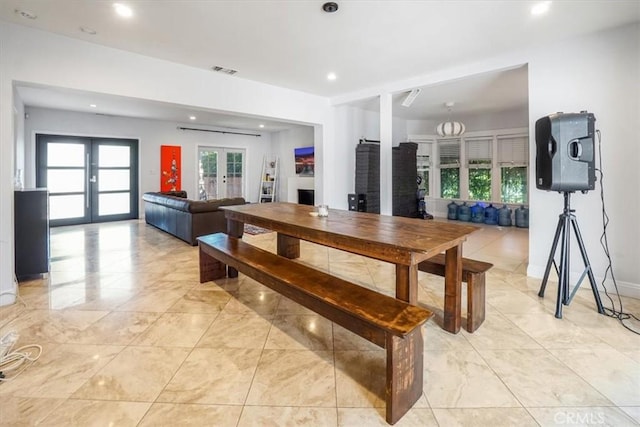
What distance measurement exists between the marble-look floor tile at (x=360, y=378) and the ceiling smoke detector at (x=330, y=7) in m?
2.69

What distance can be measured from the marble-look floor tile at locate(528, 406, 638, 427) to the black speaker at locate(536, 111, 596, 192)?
163cm

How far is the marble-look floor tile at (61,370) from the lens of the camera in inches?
63.7

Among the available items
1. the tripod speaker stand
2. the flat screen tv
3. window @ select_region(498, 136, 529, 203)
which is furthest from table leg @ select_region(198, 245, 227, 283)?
window @ select_region(498, 136, 529, 203)

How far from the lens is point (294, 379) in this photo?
1703 mm

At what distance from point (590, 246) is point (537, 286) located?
653mm

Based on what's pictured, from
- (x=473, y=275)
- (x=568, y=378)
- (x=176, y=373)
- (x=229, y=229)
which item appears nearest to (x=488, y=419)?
(x=568, y=378)

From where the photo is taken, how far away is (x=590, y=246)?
3.06 m

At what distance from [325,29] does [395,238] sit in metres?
2.32

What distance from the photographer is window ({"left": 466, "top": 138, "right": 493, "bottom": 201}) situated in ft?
23.5

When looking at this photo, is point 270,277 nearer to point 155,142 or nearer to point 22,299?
point 22,299

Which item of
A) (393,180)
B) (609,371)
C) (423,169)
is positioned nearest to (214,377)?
(609,371)

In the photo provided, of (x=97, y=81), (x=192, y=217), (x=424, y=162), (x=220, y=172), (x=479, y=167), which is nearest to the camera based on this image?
(x=97, y=81)

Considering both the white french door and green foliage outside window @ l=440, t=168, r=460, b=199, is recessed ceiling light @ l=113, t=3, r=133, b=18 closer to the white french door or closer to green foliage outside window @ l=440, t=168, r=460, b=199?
the white french door

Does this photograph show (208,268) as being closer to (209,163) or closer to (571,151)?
(571,151)
